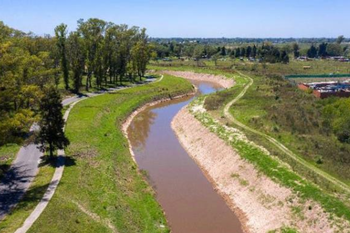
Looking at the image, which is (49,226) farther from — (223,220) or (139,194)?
(223,220)

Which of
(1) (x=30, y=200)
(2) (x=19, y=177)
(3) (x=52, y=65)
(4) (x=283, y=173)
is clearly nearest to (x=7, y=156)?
(2) (x=19, y=177)

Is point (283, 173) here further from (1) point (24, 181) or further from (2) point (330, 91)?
(2) point (330, 91)

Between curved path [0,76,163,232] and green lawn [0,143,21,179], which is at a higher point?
green lawn [0,143,21,179]

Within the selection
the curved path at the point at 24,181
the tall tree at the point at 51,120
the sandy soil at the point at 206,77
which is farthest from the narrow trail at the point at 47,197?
the sandy soil at the point at 206,77

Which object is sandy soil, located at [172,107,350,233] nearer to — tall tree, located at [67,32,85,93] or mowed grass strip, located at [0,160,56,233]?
mowed grass strip, located at [0,160,56,233]

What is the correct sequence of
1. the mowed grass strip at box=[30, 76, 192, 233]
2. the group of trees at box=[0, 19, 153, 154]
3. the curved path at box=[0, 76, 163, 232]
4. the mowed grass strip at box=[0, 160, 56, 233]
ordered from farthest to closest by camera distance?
the group of trees at box=[0, 19, 153, 154] → the curved path at box=[0, 76, 163, 232] → the mowed grass strip at box=[30, 76, 192, 233] → the mowed grass strip at box=[0, 160, 56, 233]

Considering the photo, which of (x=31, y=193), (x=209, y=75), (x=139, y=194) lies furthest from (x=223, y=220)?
(x=209, y=75)

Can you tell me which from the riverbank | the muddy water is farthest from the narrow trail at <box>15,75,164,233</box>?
the riverbank

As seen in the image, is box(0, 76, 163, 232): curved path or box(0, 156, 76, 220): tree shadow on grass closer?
box(0, 76, 163, 232): curved path
